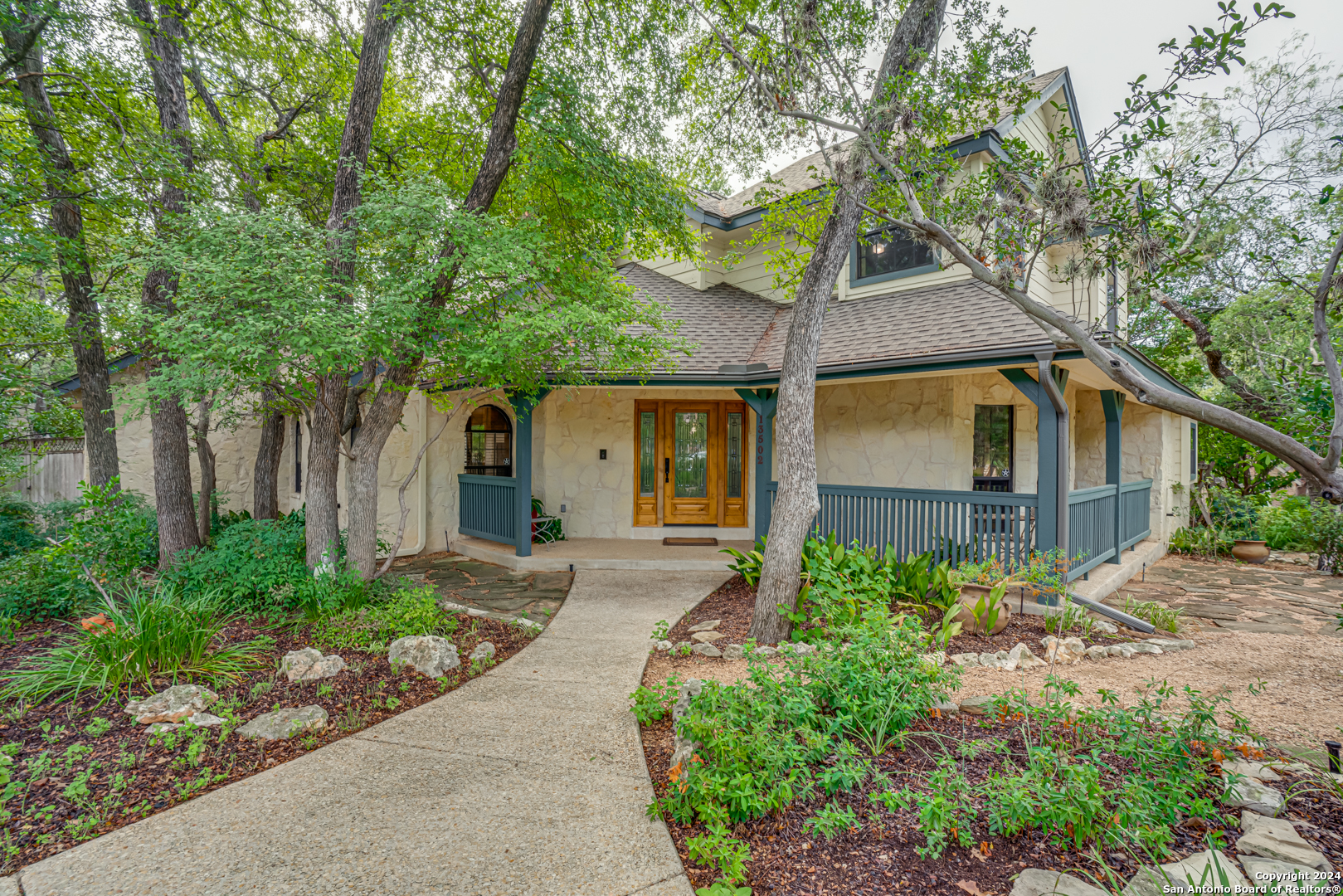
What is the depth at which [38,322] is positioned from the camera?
26.9 ft

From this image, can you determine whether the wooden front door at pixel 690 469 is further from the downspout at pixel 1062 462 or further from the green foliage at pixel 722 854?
the green foliage at pixel 722 854

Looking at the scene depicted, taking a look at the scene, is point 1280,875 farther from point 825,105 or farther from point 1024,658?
point 825,105

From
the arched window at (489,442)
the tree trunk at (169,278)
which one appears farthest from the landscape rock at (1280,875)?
the arched window at (489,442)

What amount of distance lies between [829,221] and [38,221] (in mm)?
7922

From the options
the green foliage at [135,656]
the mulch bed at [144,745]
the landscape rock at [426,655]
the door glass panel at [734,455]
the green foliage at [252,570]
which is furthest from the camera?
the door glass panel at [734,455]

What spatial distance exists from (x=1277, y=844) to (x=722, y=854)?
198 cm

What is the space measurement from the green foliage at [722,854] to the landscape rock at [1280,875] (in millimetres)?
1602

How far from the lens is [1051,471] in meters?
5.68

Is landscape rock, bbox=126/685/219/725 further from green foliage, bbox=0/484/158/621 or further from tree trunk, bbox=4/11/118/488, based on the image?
tree trunk, bbox=4/11/118/488

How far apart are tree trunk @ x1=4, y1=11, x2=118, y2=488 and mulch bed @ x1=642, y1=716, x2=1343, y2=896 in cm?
604

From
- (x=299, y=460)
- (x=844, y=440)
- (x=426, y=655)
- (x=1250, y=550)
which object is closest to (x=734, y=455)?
(x=844, y=440)

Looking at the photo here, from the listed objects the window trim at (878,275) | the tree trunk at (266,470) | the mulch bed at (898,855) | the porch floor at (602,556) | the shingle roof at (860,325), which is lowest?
the porch floor at (602,556)

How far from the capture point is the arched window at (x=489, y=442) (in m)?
9.73

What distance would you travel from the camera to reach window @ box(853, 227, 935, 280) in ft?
27.9
